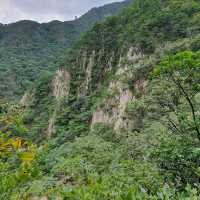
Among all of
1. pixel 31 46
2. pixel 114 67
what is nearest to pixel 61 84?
pixel 114 67

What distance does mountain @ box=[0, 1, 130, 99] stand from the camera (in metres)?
85.9

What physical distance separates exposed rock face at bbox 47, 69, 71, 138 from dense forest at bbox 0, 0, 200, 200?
0.22 metres

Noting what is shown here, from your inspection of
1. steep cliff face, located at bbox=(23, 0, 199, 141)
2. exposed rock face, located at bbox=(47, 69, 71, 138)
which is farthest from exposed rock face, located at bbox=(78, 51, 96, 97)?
exposed rock face, located at bbox=(47, 69, 71, 138)

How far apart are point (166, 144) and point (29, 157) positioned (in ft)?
29.5

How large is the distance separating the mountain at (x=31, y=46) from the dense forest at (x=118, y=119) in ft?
66.4

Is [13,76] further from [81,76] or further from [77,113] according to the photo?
Answer: [77,113]

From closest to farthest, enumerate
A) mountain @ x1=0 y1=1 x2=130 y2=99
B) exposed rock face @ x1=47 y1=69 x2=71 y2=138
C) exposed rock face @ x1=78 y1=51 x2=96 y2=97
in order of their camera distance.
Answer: exposed rock face @ x1=47 y1=69 x2=71 y2=138 < exposed rock face @ x1=78 y1=51 x2=96 y2=97 < mountain @ x1=0 y1=1 x2=130 y2=99

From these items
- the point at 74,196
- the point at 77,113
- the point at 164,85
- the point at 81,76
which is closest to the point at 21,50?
the point at 81,76

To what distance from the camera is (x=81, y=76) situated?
58562 mm

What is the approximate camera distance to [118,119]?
125 feet

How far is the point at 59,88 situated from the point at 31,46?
56924 millimetres

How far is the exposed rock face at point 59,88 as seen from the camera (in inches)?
2114

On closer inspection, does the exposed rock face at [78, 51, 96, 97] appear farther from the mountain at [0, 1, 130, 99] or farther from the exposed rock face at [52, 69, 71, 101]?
the mountain at [0, 1, 130, 99]

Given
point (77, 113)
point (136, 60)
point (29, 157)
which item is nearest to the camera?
point (29, 157)
